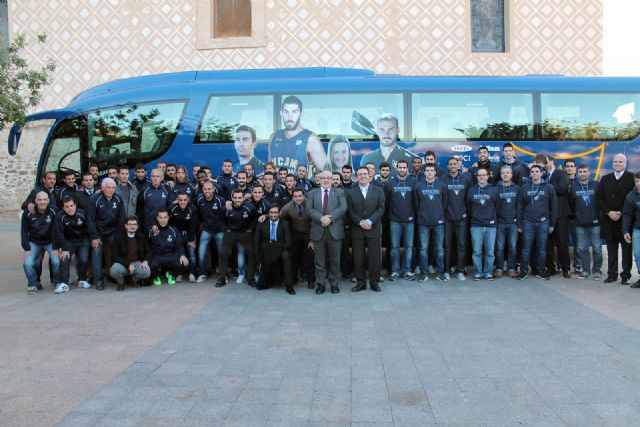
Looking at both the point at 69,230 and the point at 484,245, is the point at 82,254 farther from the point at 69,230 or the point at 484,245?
the point at 484,245

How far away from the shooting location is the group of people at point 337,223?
750cm

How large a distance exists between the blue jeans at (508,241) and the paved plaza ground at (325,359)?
1.05 m

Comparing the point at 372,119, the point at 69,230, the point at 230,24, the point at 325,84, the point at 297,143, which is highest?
the point at 230,24

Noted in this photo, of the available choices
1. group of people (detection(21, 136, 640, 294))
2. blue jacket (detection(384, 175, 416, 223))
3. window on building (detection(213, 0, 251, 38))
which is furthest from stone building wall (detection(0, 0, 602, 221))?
blue jacket (detection(384, 175, 416, 223))

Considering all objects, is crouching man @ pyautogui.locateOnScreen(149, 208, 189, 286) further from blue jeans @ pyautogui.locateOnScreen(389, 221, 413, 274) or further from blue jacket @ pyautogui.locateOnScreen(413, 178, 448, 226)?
blue jacket @ pyautogui.locateOnScreen(413, 178, 448, 226)

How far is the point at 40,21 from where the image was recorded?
1772 cm

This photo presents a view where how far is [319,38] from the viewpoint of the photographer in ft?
55.9

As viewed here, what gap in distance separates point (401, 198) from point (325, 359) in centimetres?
409

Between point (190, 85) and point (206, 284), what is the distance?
371 cm

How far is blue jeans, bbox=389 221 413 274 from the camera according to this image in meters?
8.05

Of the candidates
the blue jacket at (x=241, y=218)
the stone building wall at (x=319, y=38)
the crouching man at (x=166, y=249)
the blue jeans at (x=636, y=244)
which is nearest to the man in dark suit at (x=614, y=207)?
the blue jeans at (x=636, y=244)

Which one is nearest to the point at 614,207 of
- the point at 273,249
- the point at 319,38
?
the point at 273,249

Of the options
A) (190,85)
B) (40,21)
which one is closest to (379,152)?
(190,85)

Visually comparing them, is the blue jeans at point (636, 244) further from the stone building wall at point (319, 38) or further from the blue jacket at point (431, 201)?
the stone building wall at point (319, 38)
